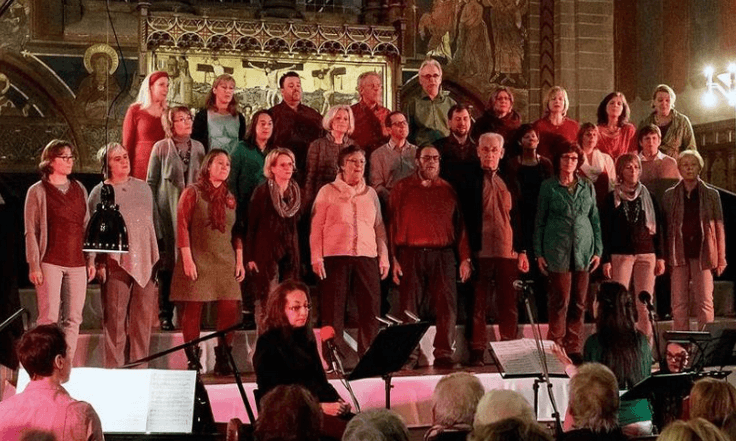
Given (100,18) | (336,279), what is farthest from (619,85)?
(336,279)

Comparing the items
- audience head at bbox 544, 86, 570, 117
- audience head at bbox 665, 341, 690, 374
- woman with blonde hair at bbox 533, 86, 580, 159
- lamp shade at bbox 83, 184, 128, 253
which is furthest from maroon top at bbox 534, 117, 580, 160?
lamp shade at bbox 83, 184, 128, 253

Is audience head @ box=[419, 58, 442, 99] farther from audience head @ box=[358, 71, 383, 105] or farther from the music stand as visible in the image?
the music stand

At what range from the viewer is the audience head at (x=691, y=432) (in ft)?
12.5

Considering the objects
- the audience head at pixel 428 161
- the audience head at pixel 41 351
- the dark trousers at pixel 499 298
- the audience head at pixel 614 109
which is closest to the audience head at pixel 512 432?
the audience head at pixel 41 351

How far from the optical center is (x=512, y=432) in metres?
4.00

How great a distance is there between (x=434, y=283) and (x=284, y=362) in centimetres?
262

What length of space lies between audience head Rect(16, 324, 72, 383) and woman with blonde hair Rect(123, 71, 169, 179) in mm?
4394

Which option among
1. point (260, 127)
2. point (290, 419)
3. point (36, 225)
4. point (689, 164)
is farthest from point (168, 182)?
point (290, 419)

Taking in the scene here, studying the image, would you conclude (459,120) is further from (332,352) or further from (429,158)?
(332,352)

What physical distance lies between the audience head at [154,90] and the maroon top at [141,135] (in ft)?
0.24

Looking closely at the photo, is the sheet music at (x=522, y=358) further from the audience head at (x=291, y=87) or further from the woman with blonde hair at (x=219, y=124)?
the audience head at (x=291, y=87)

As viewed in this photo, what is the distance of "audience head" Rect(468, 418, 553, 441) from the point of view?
13.1 ft

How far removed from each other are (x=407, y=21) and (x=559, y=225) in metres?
7.68

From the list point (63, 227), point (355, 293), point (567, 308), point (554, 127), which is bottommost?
point (567, 308)
